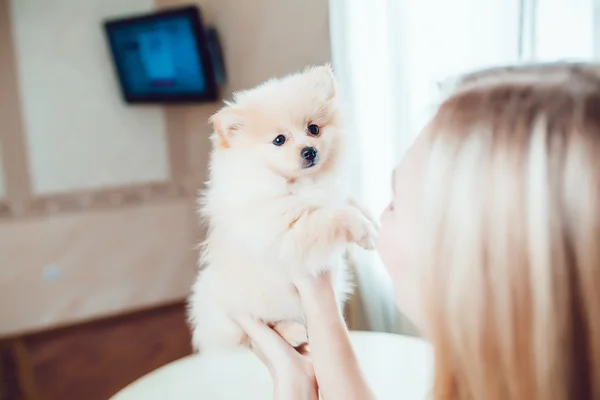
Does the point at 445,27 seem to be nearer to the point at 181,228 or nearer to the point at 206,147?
the point at 206,147

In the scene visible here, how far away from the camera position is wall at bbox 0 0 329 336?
7.32 feet

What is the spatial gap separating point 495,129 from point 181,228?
7.25 ft

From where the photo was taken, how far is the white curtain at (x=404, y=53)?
3.04ft

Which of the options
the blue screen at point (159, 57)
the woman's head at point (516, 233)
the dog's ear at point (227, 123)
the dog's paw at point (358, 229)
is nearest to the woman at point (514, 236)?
the woman's head at point (516, 233)

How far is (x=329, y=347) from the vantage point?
2.27ft

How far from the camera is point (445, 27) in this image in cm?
107

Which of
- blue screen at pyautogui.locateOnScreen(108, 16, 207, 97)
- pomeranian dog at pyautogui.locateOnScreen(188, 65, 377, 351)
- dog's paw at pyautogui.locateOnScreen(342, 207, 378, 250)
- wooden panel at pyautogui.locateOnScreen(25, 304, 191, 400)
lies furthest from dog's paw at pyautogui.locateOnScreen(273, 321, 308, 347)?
blue screen at pyautogui.locateOnScreen(108, 16, 207, 97)

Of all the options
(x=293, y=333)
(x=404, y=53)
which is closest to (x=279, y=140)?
(x=293, y=333)

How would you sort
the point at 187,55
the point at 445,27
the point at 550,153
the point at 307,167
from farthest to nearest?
the point at 187,55
the point at 445,27
the point at 307,167
the point at 550,153

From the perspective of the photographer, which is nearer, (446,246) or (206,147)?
(446,246)

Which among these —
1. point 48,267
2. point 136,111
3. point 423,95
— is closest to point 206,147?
point 136,111

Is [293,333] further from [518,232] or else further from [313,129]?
[518,232]

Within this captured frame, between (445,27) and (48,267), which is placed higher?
(445,27)

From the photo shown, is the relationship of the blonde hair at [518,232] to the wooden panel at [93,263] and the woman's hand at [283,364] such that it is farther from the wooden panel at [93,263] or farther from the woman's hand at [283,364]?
the wooden panel at [93,263]
